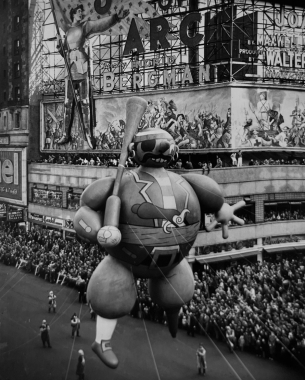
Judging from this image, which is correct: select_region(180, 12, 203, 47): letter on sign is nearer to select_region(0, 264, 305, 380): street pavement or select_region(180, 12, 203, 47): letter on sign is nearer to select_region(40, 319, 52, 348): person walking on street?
select_region(0, 264, 305, 380): street pavement

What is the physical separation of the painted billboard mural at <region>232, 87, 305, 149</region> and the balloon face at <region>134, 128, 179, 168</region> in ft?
28.6

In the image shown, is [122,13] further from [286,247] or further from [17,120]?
[286,247]

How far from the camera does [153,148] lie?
4.25m

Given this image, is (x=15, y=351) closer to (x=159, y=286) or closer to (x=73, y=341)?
(x=73, y=341)

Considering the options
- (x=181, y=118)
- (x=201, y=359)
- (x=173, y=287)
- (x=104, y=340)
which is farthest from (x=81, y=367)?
(x=181, y=118)

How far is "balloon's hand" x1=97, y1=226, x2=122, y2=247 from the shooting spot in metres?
3.80

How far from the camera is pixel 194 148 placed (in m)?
13.3

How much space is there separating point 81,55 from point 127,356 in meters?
10.9

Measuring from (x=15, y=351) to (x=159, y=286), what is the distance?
292 centimetres

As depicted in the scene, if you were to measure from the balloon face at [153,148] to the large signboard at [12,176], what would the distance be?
1060 cm

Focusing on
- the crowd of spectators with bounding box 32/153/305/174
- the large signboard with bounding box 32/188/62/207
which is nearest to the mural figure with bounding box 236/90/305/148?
the crowd of spectators with bounding box 32/153/305/174

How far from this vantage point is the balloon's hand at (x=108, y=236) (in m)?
3.80

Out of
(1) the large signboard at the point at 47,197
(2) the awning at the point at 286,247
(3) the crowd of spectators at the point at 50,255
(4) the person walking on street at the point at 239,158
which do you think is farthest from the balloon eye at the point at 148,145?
(1) the large signboard at the point at 47,197

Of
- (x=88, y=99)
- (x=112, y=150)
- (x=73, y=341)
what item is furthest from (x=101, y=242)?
(x=88, y=99)
